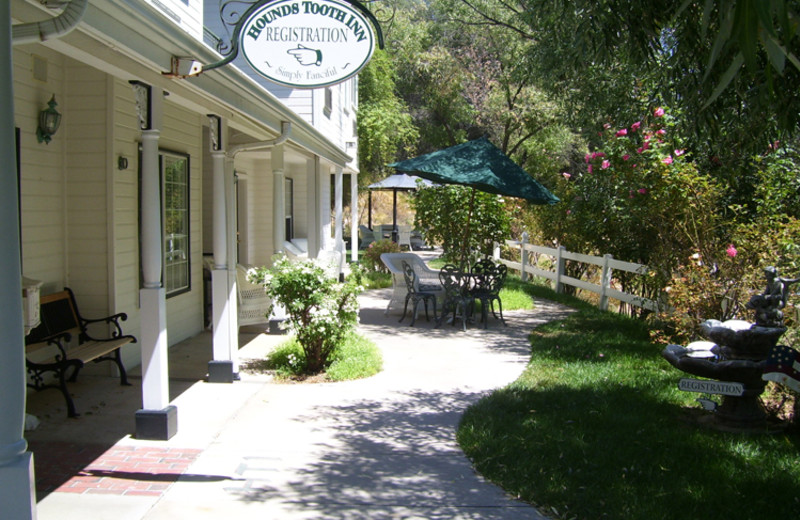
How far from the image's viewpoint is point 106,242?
22.4ft

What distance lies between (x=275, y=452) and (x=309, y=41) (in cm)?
347

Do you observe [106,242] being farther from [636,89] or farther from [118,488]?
[636,89]

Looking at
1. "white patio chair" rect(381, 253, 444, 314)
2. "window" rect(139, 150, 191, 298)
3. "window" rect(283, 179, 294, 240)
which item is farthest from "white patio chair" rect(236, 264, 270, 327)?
"window" rect(283, 179, 294, 240)

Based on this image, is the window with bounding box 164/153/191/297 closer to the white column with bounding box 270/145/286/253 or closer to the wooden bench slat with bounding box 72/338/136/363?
the white column with bounding box 270/145/286/253

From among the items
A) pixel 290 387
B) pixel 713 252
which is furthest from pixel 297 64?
pixel 713 252

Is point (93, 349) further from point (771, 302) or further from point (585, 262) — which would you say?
point (585, 262)

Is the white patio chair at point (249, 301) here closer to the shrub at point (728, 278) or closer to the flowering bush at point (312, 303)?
the flowering bush at point (312, 303)

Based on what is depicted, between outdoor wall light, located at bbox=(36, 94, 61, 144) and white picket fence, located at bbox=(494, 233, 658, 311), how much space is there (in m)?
7.27

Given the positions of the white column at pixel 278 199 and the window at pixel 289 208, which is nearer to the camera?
the white column at pixel 278 199

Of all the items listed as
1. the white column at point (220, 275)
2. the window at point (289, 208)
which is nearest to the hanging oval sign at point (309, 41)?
the white column at point (220, 275)

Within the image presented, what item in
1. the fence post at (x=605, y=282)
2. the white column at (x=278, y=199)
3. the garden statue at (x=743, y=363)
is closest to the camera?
the garden statue at (x=743, y=363)

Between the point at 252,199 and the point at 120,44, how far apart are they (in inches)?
421

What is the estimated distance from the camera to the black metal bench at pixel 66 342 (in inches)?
222

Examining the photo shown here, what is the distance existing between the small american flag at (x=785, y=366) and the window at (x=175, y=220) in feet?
→ 20.0
